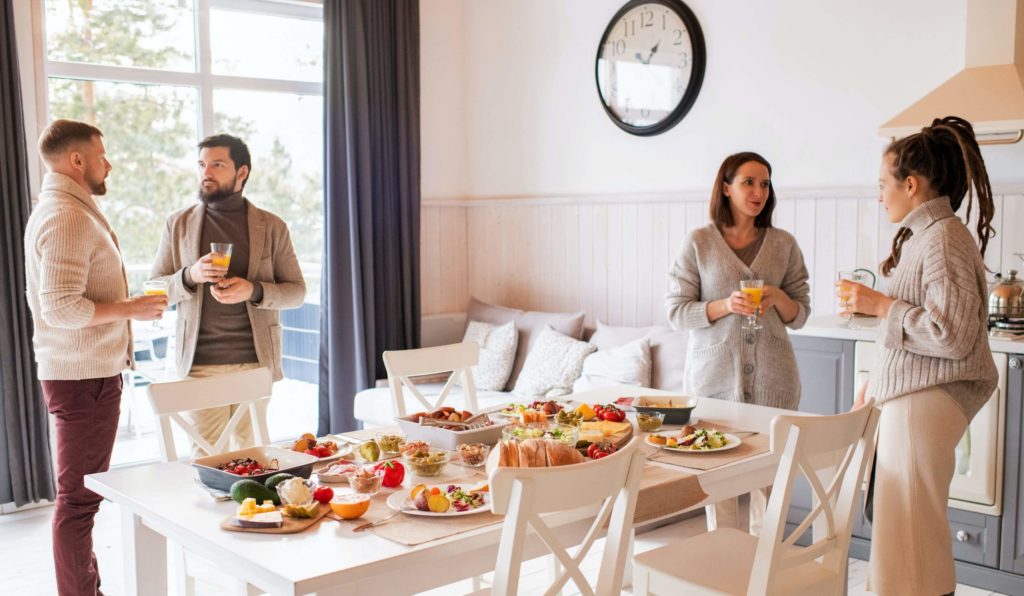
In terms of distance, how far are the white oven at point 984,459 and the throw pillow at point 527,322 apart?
202cm

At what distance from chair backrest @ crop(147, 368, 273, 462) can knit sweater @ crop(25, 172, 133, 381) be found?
0.53m

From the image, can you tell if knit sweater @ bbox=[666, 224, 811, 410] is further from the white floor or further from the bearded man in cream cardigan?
the bearded man in cream cardigan

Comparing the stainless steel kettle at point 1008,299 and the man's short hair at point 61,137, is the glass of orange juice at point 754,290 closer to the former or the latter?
the stainless steel kettle at point 1008,299

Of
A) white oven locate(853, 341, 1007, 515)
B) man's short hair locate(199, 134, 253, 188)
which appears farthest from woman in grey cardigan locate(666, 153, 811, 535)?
man's short hair locate(199, 134, 253, 188)

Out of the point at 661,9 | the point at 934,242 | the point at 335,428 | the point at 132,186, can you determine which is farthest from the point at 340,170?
the point at 934,242

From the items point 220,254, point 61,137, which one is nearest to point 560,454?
point 220,254

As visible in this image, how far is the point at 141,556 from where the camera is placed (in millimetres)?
2057

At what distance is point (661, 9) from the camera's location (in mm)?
4637

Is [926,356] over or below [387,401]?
over

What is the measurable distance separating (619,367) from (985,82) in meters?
1.88

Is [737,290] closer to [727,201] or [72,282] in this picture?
[727,201]

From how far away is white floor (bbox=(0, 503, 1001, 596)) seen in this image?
11.2 feet

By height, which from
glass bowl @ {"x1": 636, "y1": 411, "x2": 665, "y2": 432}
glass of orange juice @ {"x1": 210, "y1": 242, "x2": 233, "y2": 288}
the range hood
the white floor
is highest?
the range hood

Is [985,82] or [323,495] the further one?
[985,82]
